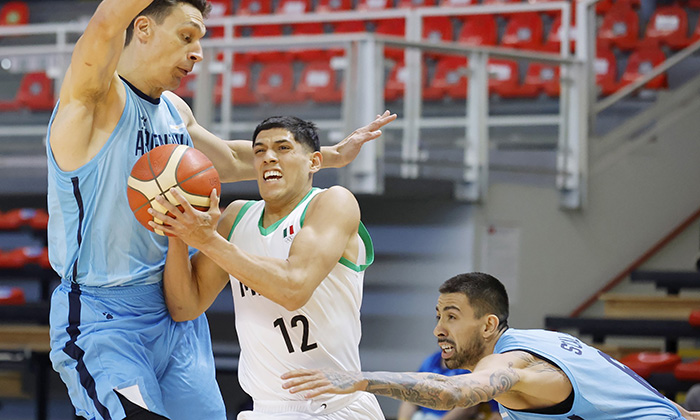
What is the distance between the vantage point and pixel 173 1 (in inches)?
129

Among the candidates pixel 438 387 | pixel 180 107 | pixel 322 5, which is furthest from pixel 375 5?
pixel 438 387

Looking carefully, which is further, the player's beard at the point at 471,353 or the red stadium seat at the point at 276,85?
the red stadium seat at the point at 276,85

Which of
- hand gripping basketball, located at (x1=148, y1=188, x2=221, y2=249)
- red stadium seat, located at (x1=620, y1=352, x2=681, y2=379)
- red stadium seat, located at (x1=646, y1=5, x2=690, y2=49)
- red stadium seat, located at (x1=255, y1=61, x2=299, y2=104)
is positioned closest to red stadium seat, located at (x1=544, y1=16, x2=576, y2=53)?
red stadium seat, located at (x1=646, y1=5, x2=690, y2=49)

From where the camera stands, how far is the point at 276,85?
290 inches

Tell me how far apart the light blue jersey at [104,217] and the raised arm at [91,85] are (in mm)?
51

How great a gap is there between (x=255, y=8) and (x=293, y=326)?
32.8 ft

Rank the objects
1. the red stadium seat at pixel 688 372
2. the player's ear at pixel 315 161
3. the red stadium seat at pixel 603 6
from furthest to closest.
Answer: the red stadium seat at pixel 603 6 < the red stadium seat at pixel 688 372 < the player's ear at pixel 315 161

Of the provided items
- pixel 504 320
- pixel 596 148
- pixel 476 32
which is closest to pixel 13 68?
pixel 476 32

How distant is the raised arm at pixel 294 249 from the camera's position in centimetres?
282

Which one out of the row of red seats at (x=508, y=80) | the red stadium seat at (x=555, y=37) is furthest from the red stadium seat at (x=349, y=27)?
the row of red seats at (x=508, y=80)

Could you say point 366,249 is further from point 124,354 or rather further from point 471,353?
point 124,354

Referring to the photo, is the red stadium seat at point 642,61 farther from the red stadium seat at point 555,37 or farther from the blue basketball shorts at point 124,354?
the blue basketball shorts at point 124,354

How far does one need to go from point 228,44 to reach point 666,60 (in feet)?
13.6

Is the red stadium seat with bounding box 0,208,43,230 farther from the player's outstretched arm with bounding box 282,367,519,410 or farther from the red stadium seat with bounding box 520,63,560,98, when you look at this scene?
the player's outstretched arm with bounding box 282,367,519,410
